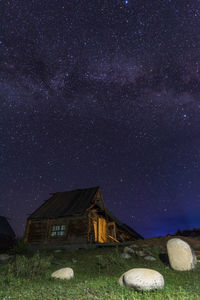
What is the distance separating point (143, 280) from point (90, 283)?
1849 millimetres

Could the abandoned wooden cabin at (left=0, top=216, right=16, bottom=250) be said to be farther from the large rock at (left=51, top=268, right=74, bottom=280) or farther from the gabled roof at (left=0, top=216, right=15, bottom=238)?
the large rock at (left=51, top=268, right=74, bottom=280)

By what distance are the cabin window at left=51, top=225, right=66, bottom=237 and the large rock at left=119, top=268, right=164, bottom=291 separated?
15.0m

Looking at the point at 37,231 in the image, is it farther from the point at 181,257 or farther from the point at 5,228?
the point at 181,257

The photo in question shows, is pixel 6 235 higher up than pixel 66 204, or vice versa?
pixel 66 204

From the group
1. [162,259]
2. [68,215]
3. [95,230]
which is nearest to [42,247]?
[68,215]

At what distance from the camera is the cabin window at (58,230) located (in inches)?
792

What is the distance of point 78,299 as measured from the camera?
16.2 feet

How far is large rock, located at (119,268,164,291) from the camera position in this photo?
566 cm

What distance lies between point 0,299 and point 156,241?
12.4 metres

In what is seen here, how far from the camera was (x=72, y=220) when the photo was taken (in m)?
20.2

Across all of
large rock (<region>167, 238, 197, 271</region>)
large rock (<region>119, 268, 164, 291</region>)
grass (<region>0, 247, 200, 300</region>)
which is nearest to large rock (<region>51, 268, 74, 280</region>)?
grass (<region>0, 247, 200, 300</region>)

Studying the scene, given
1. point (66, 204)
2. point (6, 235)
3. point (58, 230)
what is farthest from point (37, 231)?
point (6, 235)

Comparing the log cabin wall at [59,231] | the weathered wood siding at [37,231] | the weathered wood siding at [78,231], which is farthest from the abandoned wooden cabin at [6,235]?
the weathered wood siding at [78,231]

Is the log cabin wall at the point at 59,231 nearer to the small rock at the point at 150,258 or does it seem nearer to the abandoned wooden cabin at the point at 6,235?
the small rock at the point at 150,258
